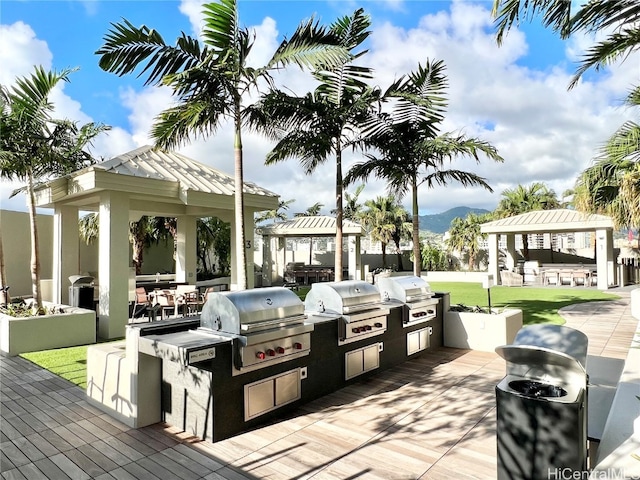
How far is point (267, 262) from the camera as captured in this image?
71.0 ft

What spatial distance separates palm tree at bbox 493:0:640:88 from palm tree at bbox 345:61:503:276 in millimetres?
2817

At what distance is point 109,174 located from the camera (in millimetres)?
8102

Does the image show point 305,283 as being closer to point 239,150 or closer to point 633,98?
point 239,150

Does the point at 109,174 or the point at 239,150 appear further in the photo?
the point at 109,174

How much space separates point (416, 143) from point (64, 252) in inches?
386

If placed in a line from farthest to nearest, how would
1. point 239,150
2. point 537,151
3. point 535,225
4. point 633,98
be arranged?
point 537,151
point 535,225
point 239,150
point 633,98

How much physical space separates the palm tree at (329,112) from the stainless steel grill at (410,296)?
4.20ft

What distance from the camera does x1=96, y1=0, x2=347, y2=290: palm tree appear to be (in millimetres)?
5699

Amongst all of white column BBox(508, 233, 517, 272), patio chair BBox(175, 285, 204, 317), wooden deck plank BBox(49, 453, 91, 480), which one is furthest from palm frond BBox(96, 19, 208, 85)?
white column BBox(508, 233, 517, 272)

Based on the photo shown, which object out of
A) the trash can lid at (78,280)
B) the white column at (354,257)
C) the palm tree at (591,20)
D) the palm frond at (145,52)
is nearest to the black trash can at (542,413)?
the palm tree at (591,20)

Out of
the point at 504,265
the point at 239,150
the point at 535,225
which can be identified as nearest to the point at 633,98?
the point at 239,150

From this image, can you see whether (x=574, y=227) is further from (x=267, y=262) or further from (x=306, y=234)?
(x=267, y=262)

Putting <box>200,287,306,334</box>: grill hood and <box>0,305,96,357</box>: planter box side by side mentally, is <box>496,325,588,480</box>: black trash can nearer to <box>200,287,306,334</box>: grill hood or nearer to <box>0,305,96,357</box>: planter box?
<box>200,287,306,334</box>: grill hood

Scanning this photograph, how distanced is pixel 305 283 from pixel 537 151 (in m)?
29.0
